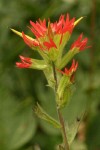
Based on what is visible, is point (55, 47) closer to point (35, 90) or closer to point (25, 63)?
point (25, 63)

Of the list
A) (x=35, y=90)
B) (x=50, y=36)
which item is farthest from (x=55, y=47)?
(x=35, y=90)

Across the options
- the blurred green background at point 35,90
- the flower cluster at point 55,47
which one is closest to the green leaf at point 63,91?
the flower cluster at point 55,47

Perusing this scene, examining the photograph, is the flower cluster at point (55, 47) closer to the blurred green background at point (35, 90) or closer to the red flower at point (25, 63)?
the red flower at point (25, 63)

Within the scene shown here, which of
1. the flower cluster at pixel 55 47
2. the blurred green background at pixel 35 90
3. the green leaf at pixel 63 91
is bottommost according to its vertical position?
the blurred green background at pixel 35 90

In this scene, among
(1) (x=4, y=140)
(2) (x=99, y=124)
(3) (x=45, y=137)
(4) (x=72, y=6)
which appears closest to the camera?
(1) (x=4, y=140)

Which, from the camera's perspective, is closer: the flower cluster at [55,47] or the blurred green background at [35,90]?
the flower cluster at [55,47]

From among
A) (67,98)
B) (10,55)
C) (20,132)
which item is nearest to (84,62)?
(10,55)

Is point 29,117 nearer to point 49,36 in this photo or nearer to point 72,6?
point 72,6

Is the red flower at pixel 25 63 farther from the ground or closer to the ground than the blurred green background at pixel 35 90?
farther from the ground
